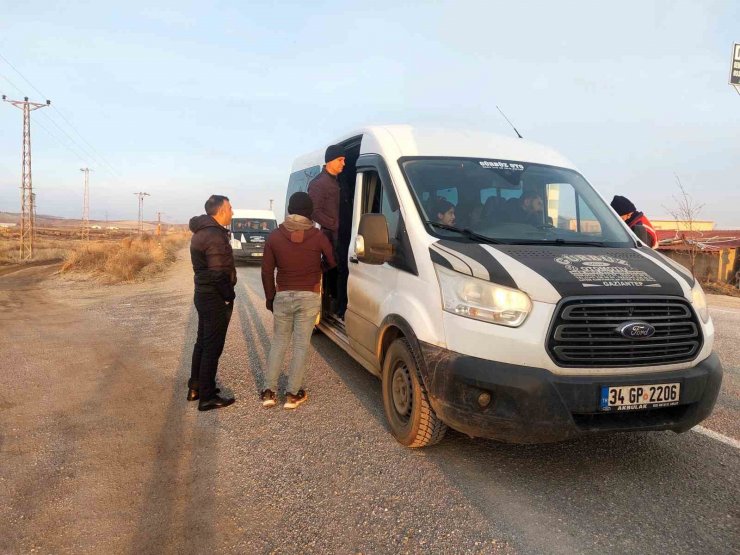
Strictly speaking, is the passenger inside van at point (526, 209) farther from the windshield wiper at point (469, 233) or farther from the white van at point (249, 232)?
the white van at point (249, 232)

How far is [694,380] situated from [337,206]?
3.63 metres

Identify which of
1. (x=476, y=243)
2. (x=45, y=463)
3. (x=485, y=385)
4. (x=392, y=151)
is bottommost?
(x=45, y=463)

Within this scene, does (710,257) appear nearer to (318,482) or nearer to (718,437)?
(718,437)

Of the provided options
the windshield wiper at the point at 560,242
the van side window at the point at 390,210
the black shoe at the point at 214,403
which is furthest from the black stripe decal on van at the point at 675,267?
the black shoe at the point at 214,403

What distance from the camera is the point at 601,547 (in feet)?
8.61

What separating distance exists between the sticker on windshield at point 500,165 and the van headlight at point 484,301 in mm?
1505

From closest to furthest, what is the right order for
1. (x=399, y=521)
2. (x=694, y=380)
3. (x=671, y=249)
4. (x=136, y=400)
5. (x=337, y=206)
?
(x=399, y=521) → (x=694, y=380) → (x=136, y=400) → (x=337, y=206) → (x=671, y=249)

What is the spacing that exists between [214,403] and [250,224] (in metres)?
19.4

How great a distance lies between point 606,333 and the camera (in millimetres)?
3008

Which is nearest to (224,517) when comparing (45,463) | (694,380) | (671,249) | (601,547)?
(45,463)

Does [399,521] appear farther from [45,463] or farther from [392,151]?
[392,151]

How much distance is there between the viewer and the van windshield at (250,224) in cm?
2306

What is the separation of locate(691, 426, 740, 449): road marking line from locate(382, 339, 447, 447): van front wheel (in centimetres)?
215

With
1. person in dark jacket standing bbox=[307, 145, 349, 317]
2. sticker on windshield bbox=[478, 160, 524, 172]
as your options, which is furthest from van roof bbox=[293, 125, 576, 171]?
person in dark jacket standing bbox=[307, 145, 349, 317]
